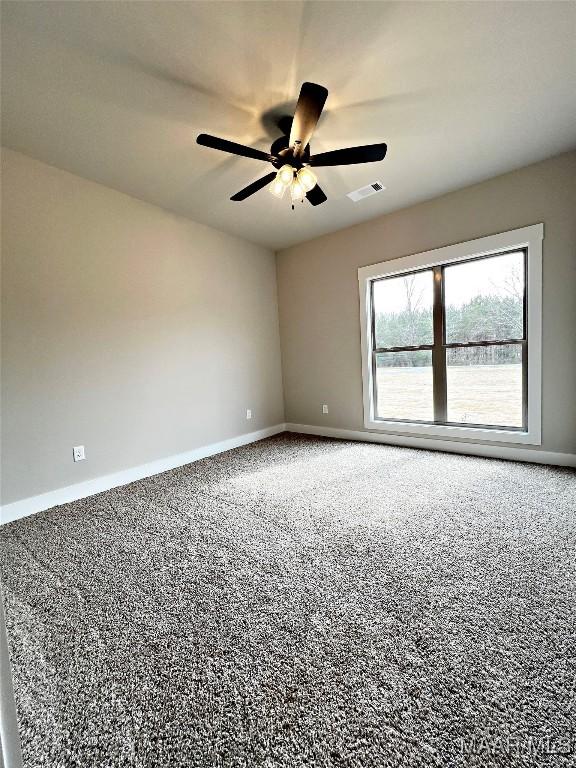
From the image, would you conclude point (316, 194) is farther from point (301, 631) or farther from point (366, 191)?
point (301, 631)

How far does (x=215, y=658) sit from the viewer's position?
1.22 meters

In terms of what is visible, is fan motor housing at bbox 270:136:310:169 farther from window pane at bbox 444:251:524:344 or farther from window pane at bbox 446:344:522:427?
window pane at bbox 446:344:522:427

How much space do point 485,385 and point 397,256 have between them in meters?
1.73

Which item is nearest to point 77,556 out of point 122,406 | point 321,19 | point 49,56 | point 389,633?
point 122,406

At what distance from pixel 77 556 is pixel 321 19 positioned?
3.26 metres

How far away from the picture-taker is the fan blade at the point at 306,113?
1616 millimetres

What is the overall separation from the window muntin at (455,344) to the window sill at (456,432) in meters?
0.09

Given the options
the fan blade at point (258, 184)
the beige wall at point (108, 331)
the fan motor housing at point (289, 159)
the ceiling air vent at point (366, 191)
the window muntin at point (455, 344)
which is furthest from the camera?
the window muntin at point (455, 344)

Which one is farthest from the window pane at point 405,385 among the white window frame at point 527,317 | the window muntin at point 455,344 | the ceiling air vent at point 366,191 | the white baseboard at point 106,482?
the white baseboard at point 106,482

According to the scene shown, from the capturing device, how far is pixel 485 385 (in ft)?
11.0

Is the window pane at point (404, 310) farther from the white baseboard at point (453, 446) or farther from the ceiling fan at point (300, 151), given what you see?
the ceiling fan at point (300, 151)

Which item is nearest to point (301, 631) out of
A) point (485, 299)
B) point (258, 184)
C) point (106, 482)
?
point (106, 482)

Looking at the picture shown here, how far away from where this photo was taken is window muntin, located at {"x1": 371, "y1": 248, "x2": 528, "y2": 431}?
3182 millimetres

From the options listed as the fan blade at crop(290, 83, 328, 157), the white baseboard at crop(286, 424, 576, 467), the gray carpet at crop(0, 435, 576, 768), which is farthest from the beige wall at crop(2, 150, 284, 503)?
the fan blade at crop(290, 83, 328, 157)
